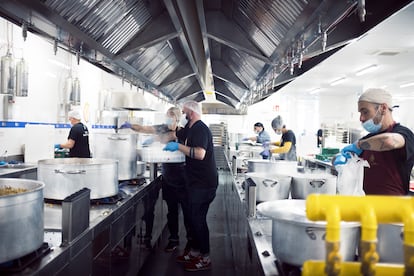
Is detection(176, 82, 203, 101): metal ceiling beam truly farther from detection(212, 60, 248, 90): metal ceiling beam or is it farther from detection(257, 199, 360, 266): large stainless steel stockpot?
detection(257, 199, 360, 266): large stainless steel stockpot

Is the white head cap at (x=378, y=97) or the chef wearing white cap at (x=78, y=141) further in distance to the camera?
the chef wearing white cap at (x=78, y=141)

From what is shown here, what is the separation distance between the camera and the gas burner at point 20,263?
1085 millimetres

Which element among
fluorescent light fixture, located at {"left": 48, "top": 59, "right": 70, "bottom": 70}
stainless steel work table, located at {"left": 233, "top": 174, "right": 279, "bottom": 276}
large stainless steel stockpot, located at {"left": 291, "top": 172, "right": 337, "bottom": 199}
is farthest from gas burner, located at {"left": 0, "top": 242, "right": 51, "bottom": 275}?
fluorescent light fixture, located at {"left": 48, "top": 59, "right": 70, "bottom": 70}

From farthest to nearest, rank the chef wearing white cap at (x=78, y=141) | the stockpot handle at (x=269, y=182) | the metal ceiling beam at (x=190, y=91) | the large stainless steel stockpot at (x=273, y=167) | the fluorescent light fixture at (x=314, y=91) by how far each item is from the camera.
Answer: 1. the fluorescent light fixture at (x=314, y=91)
2. the metal ceiling beam at (x=190, y=91)
3. the chef wearing white cap at (x=78, y=141)
4. the large stainless steel stockpot at (x=273, y=167)
5. the stockpot handle at (x=269, y=182)

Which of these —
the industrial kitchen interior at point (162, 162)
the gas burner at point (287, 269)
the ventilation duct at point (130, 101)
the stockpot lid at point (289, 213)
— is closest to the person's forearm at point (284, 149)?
the industrial kitchen interior at point (162, 162)

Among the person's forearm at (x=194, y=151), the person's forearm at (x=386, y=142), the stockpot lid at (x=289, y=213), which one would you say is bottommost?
the stockpot lid at (x=289, y=213)

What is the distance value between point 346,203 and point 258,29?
200 centimetres

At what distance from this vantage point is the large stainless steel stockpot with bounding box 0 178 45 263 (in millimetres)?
1042

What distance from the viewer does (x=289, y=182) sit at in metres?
1.88

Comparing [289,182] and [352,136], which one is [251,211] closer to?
[289,182]

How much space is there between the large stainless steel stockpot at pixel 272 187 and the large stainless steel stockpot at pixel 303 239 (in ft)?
2.40

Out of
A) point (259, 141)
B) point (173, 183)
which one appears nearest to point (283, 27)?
point (173, 183)

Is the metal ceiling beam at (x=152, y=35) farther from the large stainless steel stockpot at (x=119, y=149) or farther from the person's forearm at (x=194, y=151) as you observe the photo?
the person's forearm at (x=194, y=151)

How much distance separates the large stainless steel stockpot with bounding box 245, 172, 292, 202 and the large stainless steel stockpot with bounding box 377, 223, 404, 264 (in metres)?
0.93
